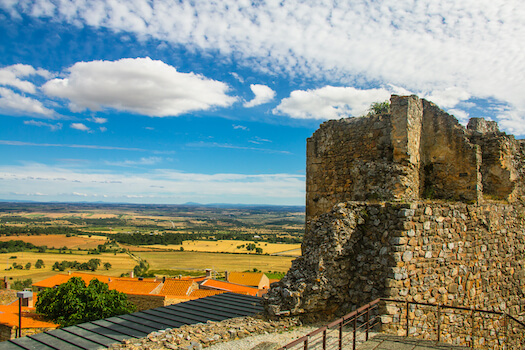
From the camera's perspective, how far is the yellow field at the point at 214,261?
2771 inches

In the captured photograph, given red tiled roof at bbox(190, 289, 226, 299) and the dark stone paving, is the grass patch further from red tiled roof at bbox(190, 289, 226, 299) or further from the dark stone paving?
the dark stone paving

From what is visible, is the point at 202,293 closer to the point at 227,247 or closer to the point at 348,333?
the point at 348,333

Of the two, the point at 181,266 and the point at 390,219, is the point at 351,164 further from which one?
the point at 181,266

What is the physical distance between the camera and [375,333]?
6.48 m

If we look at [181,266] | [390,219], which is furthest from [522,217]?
[181,266]

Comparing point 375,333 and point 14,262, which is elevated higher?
point 375,333

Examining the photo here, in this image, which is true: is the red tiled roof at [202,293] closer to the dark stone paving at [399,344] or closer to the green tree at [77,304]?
the green tree at [77,304]

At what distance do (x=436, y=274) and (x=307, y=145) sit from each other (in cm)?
575

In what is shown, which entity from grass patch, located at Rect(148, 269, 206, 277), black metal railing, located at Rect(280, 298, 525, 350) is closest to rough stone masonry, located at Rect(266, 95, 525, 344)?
black metal railing, located at Rect(280, 298, 525, 350)

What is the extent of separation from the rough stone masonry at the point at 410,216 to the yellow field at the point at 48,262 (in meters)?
59.5

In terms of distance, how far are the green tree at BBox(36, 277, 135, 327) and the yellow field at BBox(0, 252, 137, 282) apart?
38351 mm

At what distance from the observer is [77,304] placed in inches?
876

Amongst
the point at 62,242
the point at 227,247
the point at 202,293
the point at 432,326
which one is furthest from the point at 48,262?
the point at 432,326

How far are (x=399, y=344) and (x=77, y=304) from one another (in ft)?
72.1
